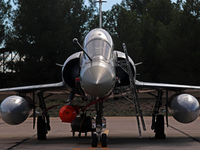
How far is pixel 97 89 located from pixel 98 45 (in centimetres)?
143

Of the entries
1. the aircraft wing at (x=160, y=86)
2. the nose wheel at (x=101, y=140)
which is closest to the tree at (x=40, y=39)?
the aircraft wing at (x=160, y=86)

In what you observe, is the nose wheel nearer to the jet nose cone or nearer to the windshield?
the jet nose cone

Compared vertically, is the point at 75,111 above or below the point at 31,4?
below

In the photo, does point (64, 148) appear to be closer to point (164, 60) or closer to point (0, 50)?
point (164, 60)

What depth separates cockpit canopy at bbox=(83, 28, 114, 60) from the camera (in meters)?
9.42

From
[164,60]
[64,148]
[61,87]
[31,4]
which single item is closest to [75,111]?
[64,148]

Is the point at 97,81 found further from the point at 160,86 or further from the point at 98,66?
the point at 160,86

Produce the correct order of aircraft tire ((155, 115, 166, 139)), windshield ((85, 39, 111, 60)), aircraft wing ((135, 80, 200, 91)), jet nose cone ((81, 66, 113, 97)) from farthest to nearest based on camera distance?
1. aircraft tire ((155, 115, 166, 139))
2. aircraft wing ((135, 80, 200, 91))
3. windshield ((85, 39, 111, 60))
4. jet nose cone ((81, 66, 113, 97))

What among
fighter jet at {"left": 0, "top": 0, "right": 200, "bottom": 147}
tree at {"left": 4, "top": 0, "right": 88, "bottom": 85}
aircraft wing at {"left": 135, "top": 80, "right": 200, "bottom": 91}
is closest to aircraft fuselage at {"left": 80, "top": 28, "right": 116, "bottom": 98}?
fighter jet at {"left": 0, "top": 0, "right": 200, "bottom": 147}

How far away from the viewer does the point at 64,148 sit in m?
9.58

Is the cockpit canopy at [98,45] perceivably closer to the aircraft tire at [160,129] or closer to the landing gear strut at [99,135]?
the landing gear strut at [99,135]

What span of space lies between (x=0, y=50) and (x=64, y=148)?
3108 centimetres

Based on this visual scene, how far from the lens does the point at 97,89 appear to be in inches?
334

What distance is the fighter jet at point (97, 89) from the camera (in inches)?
344
